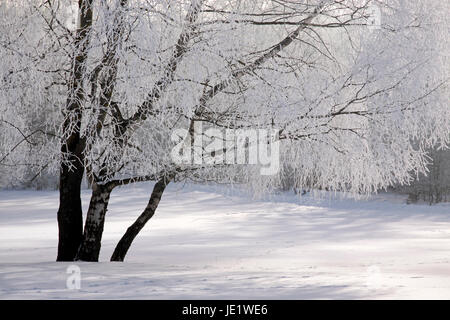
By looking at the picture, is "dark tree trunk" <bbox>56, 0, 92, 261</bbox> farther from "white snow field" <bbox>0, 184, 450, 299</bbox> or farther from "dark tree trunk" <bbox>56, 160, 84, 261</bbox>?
"white snow field" <bbox>0, 184, 450, 299</bbox>

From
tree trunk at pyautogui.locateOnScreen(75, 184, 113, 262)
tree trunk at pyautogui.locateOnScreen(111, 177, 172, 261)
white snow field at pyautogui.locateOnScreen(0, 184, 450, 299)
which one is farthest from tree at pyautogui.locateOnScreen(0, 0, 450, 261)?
white snow field at pyautogui.locateOnScreen(0, 184, 450, 299)

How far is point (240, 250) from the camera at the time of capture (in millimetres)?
11719

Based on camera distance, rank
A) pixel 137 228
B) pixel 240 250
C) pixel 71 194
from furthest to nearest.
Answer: pixel 240 250
pixel 137 228
pixel 71 194

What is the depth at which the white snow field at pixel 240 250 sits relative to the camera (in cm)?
542

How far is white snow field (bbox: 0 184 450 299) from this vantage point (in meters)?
5.42

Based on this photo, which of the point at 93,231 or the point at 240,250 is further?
the point at 240,250

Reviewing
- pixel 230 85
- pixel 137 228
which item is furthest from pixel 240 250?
pixel 230 85

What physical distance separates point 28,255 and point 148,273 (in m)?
4.99

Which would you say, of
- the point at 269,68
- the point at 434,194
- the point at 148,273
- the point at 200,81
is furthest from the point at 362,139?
the point at 434,194

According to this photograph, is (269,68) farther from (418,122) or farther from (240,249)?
(240,249)

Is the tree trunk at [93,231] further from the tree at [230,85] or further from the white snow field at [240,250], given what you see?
the white snow field at [240,250]

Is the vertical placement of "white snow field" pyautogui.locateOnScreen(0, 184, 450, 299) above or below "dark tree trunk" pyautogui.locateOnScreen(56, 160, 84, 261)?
below

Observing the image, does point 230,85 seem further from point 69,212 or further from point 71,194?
point 69,212

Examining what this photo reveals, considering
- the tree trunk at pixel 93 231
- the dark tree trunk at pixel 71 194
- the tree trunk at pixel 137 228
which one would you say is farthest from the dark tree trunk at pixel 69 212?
the tree trunk at pixel 137 228
